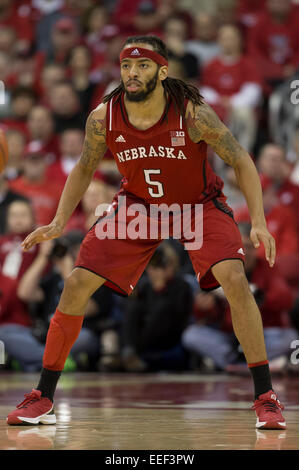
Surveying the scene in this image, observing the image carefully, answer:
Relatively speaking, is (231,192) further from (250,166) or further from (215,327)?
(250,166)

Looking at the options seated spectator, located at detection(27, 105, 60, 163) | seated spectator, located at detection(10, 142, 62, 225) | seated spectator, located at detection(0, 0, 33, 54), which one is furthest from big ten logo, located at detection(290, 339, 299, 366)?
seated spectator, located at detection(0, 0, 33, 54)

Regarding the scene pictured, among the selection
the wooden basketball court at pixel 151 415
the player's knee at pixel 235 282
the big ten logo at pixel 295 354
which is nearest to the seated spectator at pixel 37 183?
the wooden basketball court at pixel 151 415

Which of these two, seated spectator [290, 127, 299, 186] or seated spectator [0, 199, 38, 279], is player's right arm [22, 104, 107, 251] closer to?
seated spectator [0, 199, 38, 279]

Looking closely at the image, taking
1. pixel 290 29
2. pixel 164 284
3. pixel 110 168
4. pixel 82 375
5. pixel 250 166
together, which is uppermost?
pixel 290 29

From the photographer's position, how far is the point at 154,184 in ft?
14.7

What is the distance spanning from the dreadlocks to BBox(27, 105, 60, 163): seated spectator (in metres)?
6.45

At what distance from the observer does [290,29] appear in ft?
38.6

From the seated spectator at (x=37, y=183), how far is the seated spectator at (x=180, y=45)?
6.71ft

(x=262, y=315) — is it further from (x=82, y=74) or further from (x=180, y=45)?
(x=82, y=74)

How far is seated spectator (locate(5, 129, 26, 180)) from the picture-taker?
1033cm

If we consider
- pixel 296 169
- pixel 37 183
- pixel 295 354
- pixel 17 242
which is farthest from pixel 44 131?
pixel 295 354

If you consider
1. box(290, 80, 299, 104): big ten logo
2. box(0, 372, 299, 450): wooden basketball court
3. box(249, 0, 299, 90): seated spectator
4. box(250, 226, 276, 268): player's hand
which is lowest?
box(0, 372, 299, 450): wooden basketball court
